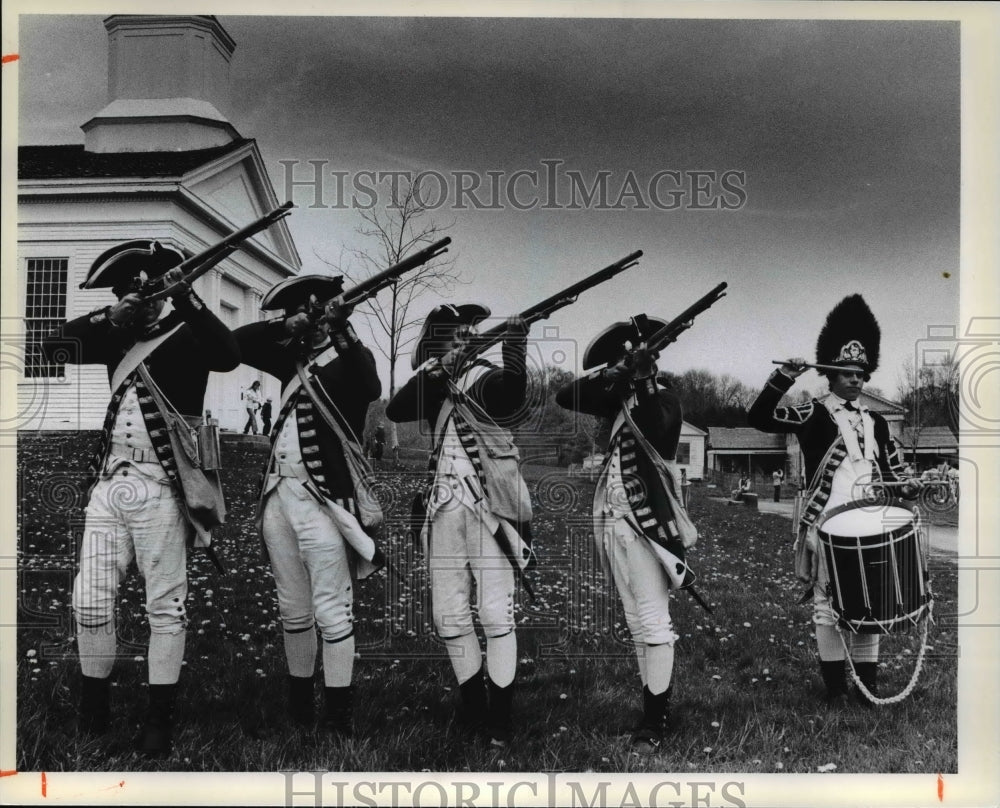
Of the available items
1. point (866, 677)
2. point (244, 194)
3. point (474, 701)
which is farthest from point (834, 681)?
point (244, 194)

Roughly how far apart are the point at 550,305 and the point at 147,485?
7.70 ft

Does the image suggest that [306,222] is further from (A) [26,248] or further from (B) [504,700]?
(B) [504,700]

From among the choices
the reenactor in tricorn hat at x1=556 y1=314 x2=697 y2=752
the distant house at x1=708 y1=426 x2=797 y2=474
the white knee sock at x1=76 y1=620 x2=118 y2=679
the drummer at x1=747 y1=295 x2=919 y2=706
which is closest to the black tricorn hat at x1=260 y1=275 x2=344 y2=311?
the reenactor in tricorn hat at x1=556 y1=314 x2=697 y2=752

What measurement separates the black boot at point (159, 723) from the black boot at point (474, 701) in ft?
5.05

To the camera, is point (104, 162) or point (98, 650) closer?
point (98, 650)

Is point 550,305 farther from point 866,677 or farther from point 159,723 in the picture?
point 159,723

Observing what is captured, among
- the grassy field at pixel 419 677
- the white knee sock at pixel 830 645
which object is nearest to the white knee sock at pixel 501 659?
the grassy field at pixel 419 677

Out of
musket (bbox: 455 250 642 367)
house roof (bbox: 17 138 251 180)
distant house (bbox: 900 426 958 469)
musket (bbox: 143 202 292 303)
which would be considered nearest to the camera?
musket (bbox: 143 202 292 303)

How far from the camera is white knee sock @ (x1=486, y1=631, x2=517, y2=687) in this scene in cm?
499

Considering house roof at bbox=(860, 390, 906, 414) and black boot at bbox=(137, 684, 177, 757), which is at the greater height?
house roof at bbox=(860, 390, 906, 414)

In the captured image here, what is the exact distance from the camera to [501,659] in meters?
5.00

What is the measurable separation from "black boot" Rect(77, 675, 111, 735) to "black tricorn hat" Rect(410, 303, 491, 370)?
2373 mm

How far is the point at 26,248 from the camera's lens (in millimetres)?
5227

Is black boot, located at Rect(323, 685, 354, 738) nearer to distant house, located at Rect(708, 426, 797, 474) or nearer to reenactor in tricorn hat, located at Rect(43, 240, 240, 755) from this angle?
reenactor in tricorn hat, located at Rect(43, 240, 240, 755)
